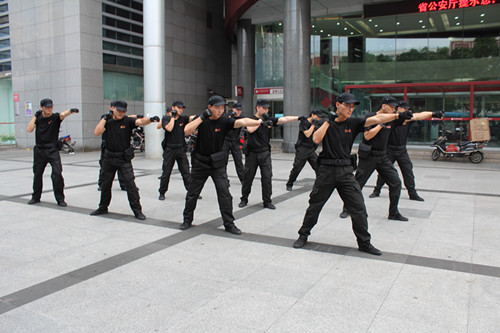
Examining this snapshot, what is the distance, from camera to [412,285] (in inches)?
154

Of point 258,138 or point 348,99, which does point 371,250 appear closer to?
point 348,99

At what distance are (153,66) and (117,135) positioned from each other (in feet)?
33.3

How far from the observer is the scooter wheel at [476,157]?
14609 mm

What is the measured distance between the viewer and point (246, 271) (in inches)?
168

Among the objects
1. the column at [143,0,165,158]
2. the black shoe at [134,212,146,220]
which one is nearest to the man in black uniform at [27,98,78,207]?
the black shoe at [134,212,146,220]

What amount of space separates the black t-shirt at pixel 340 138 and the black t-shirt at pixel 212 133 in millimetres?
1411

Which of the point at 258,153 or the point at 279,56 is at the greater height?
the point at 279,56

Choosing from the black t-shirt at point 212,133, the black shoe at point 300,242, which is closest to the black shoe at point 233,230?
the black shoe at point 300,242

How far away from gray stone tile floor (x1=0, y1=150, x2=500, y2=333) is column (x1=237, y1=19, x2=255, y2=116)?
52.6ft

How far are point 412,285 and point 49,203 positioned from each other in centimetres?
650

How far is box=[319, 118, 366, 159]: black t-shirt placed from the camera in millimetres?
4824

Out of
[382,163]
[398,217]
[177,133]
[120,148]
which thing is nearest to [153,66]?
[177,133]

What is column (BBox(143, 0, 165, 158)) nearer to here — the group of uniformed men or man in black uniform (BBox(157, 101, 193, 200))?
the group of uniformed men

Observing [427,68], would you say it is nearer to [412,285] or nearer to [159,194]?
[159,194]
